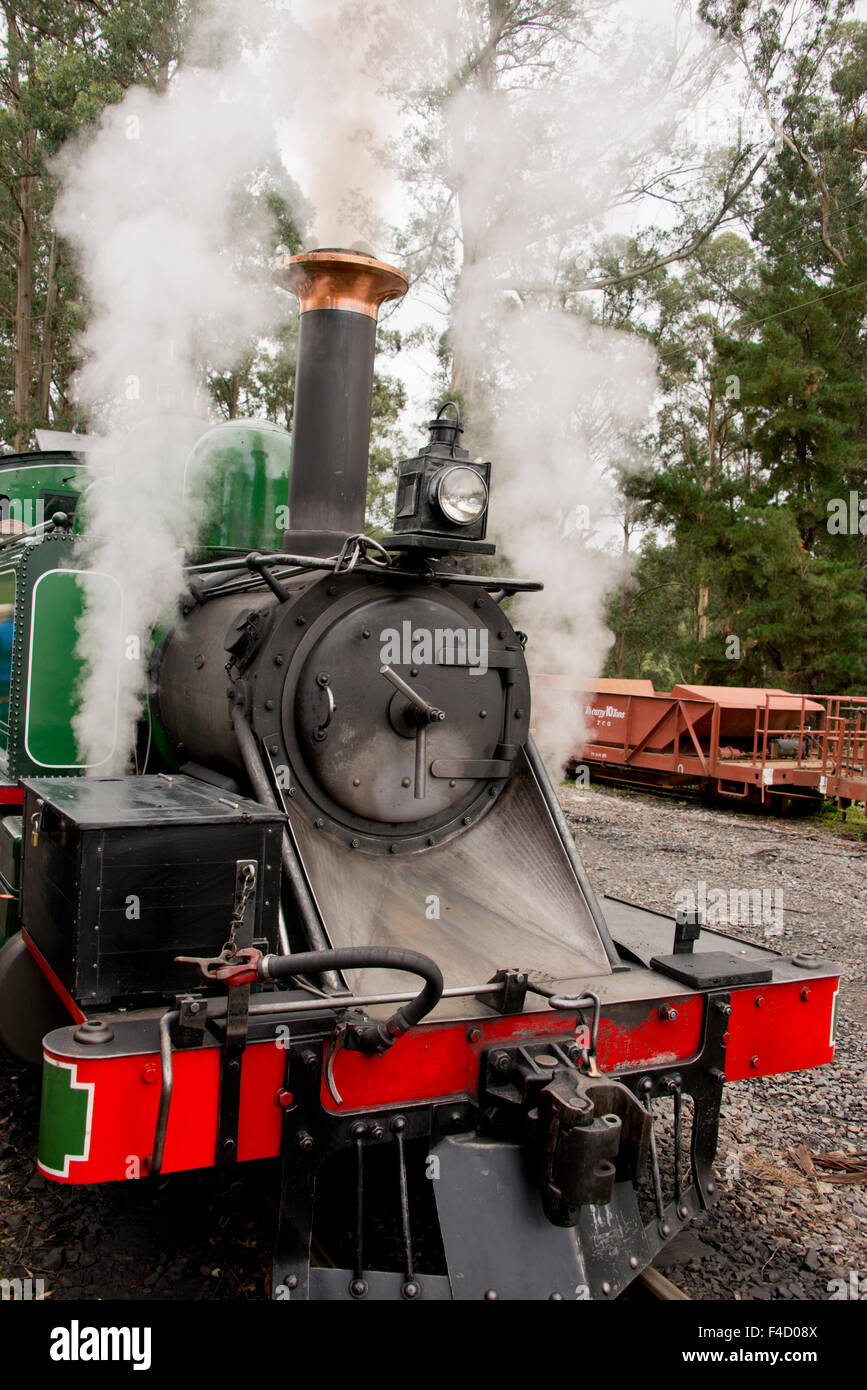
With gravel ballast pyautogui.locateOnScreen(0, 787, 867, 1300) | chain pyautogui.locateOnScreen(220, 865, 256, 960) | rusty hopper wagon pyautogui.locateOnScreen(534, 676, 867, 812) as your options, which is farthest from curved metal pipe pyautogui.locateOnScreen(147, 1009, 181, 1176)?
rusty hopper wagon pyautogui.locateOnScreen(534, 676, 867, 812)

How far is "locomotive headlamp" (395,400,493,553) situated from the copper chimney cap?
0.51 meters

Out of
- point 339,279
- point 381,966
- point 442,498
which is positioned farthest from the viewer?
point 339,279

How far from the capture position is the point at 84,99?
856 cm

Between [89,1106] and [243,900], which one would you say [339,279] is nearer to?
[243,900]

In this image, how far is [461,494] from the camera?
2918 mm

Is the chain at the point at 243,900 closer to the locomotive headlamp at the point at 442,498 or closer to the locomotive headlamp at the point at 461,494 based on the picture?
the locomotive headlamp at the point at 442,498

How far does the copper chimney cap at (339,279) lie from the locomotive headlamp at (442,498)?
51 cm

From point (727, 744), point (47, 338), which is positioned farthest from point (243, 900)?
point (47, 338)

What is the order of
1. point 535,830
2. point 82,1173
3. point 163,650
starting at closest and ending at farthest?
1. point 82,1173
2. point 535,830
3. point 163,650

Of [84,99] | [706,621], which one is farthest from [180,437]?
[706,621]

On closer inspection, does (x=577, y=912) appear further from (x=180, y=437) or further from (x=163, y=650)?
(x=180, y=437)

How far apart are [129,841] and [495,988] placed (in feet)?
3.04

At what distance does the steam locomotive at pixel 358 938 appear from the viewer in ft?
7.13

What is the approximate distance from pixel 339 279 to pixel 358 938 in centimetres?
197
